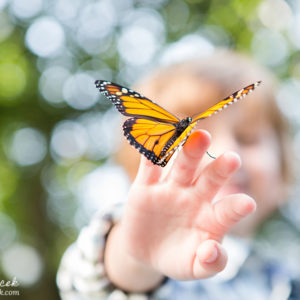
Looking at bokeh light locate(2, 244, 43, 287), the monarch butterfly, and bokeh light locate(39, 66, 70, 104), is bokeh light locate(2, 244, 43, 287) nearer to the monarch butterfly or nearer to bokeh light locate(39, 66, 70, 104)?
bokeh light locate(39, 66, 70, 104)

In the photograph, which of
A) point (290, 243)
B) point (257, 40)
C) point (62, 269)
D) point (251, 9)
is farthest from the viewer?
point (290, 243)

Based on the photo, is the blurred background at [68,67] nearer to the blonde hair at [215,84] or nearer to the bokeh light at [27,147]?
the bokeh light at [27,147]

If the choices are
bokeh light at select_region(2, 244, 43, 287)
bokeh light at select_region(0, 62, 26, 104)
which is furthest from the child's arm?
bokeh light at select_region(0, 62, 26, 104)

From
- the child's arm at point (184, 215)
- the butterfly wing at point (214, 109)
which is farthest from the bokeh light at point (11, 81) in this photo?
the butterfly wing at point (214, 109)

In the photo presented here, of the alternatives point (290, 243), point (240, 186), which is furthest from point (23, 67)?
point (290, 243)

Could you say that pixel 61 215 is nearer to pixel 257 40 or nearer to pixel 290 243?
pixel 257 40

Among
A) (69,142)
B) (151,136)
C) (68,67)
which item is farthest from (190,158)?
→ (68,67)

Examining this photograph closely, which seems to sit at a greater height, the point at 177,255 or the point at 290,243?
the point at 177,255
